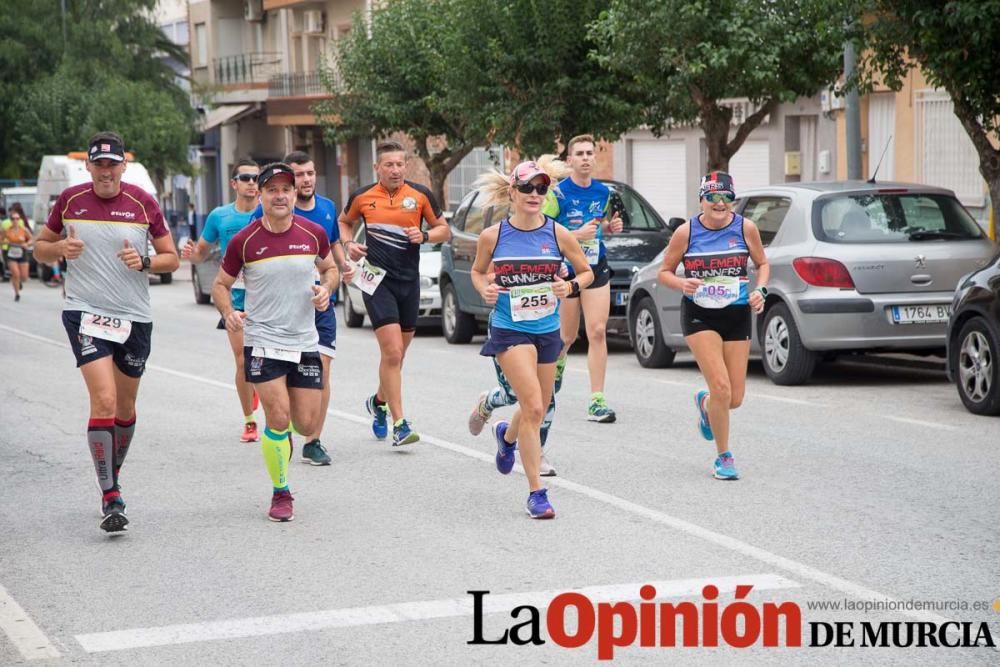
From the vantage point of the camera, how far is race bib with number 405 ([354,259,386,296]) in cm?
1058

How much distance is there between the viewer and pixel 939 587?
6.53 m

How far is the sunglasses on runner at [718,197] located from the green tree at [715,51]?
910cm

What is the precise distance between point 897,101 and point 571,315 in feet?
43.5

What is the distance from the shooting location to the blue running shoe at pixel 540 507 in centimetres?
816

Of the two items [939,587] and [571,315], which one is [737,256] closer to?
[571,315]

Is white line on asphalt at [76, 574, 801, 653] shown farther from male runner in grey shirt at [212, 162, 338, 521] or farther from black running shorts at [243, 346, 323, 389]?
black running shorts at [243, 346, 323, 389]

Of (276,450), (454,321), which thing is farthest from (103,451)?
(454,321)

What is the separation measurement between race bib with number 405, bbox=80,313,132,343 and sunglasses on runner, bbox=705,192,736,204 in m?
3.35

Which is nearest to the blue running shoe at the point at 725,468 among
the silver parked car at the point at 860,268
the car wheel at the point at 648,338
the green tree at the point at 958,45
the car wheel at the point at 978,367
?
the car wheel at the point at 978,367

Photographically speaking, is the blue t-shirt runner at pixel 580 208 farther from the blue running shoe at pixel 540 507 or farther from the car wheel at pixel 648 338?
the car wheel at pixel 648 338

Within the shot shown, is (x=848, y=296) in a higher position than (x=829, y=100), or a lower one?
lower

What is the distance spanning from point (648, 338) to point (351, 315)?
798 cm

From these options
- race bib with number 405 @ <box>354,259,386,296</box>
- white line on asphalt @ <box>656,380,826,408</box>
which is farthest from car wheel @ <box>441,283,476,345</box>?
race bib with number 405 @ <box>354,259,386,296</box>

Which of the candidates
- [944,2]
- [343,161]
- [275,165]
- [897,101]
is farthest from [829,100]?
[343,161]
